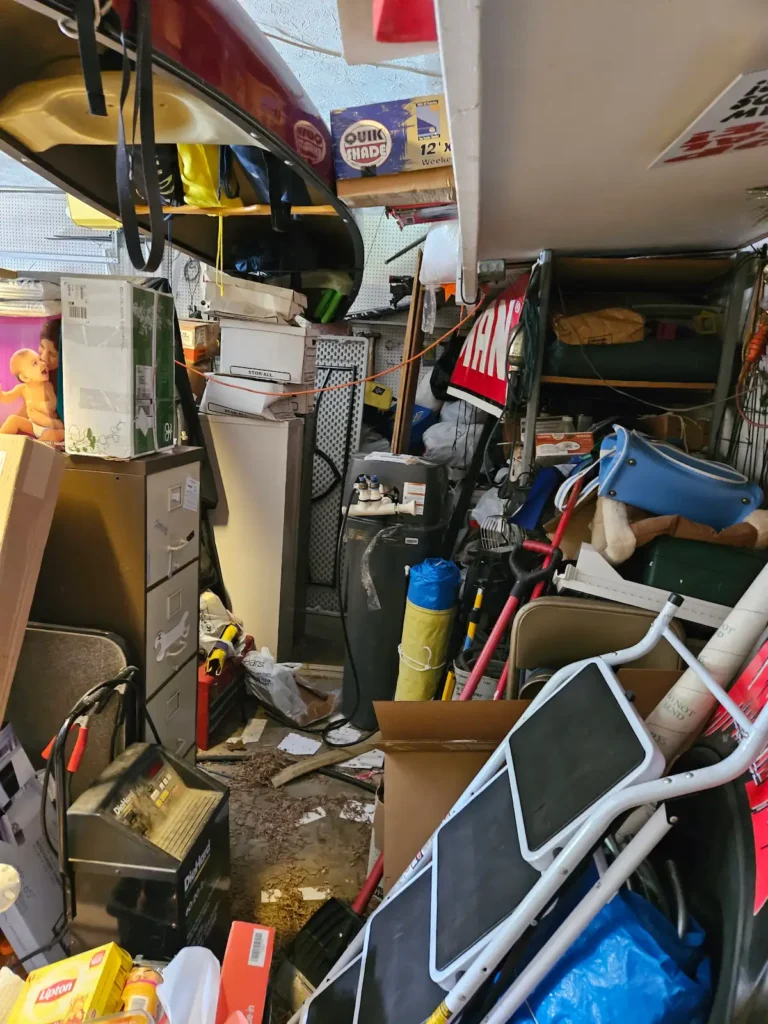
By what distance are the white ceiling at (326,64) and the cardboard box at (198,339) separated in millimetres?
1263

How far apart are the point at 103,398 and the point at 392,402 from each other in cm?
237

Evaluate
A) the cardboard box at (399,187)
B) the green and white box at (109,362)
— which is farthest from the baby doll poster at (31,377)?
the cardboard box at (399,187)

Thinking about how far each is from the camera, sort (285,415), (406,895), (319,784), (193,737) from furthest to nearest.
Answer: (285,415) < (319,784) < (193,737) < (406,895)

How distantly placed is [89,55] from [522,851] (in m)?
1.51

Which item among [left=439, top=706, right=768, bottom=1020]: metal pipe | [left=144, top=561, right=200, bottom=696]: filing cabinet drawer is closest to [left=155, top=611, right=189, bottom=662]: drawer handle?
[left=144, top=561, right=200, bottom=696]: filing cabinet drawer

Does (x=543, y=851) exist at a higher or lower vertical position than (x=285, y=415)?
lower

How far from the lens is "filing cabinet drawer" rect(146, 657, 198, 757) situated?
1.89 meters

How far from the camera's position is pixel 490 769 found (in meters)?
1.36

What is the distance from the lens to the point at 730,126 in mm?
1013

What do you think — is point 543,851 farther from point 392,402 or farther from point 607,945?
point 392,402

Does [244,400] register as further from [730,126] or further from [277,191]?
[730,126]

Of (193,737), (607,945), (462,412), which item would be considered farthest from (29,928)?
(462,412)

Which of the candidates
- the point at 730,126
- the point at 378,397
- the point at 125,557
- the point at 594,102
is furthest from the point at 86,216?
the point at 730,126

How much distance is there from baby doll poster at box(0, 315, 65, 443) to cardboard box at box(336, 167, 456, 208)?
3.70 ft
